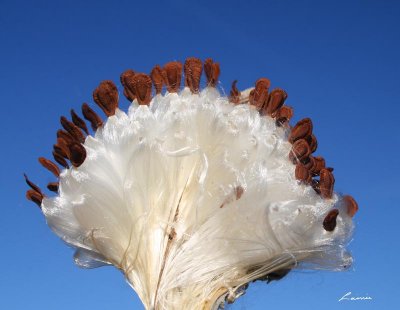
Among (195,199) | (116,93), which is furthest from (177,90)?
(195,199)

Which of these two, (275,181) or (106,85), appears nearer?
(275,181)

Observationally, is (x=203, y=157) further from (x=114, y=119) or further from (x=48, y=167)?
(x=48, y=167)

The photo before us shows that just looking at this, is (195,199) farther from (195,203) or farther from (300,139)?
(300,139)

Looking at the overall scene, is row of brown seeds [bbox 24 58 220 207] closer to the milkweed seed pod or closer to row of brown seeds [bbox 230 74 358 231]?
the milkweed seed pod

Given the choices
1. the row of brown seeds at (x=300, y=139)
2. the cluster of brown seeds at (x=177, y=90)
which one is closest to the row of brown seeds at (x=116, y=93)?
the cluster of brown seeds at (x=177, y=90)

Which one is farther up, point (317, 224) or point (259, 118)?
point (259, 118)

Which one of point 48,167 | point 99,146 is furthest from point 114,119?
point 48,167
